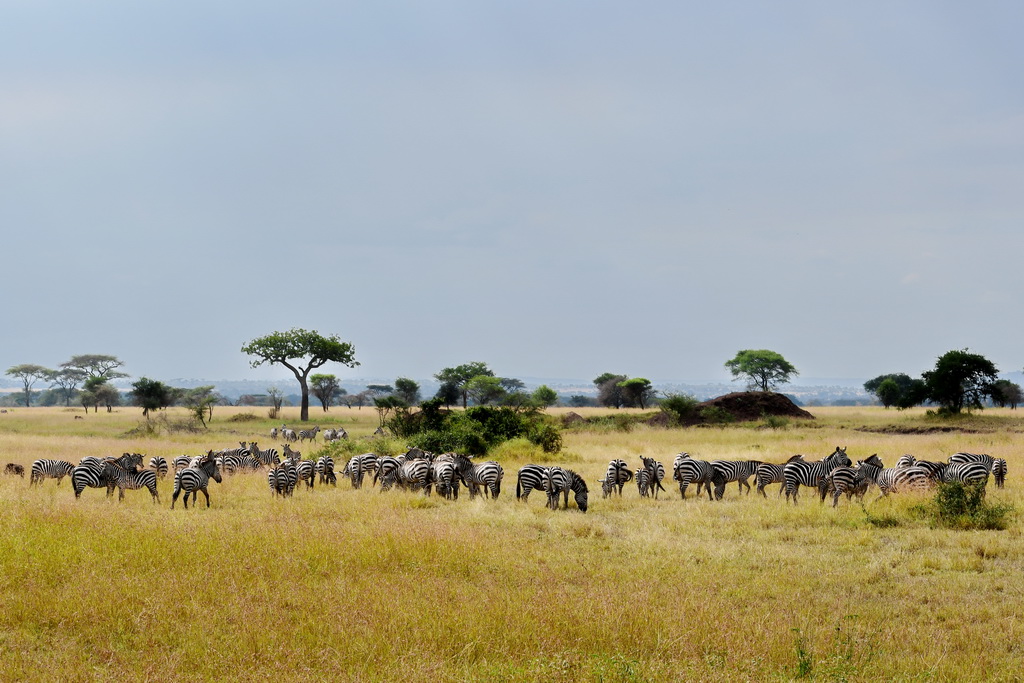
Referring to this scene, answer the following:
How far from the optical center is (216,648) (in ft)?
25.8

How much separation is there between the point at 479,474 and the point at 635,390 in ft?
305

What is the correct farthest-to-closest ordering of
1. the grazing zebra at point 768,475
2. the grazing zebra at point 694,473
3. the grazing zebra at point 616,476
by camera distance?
the grazing zebra at point 616,476 → the grazing zebra at point 768,475 → the grazing zebra at point 694,473

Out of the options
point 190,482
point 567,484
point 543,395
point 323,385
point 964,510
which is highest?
point 323,385

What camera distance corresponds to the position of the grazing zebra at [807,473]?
780 inches

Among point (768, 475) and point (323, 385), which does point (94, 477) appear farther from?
point (323, 385)

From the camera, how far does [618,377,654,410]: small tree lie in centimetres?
11050

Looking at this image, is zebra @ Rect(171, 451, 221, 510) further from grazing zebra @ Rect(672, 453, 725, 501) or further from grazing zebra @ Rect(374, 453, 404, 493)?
grazing zebra @ Rect(672, 453, 725, 501)

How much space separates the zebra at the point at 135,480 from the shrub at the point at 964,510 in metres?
17.1

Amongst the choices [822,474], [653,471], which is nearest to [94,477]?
[653,471]

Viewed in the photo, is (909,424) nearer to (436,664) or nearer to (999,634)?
(999,634)

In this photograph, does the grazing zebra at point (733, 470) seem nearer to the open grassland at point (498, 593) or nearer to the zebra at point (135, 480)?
the open grassland at point (498, 593)

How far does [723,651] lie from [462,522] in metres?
8.44

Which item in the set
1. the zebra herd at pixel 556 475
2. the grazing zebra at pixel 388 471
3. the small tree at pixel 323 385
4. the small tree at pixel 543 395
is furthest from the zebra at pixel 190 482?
the small tree at pixel 323 385

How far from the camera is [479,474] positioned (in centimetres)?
2034
